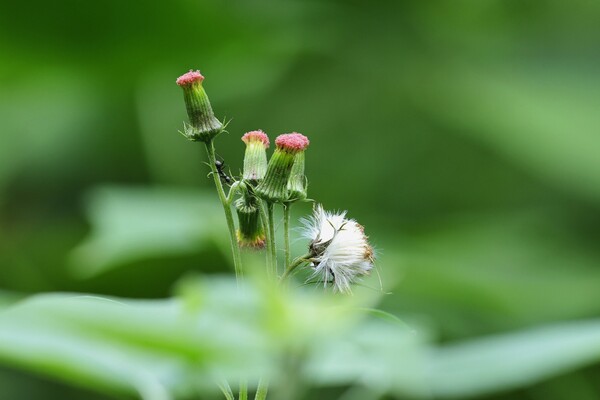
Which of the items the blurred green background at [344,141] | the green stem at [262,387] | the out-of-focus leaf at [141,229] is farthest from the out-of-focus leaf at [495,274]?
the green stem at [262,387]

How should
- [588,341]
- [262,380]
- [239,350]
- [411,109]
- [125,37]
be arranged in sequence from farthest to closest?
1. [411,109]
2. [125,37]
3. [588,341]
4. [262,380]
5. [239,350]

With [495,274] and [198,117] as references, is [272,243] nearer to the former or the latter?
[198,117]

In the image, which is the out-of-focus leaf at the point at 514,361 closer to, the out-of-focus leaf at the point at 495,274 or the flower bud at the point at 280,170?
the flower bud at the point at 280,170

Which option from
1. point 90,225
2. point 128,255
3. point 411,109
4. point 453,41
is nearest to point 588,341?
point 128,255

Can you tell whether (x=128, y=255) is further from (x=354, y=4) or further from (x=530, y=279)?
(x=354, y=4)

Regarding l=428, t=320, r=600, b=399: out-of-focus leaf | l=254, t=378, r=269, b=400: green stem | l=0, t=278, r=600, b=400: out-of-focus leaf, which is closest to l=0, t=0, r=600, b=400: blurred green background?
l=428, t=320, r=600, b=399: out-of-focus leaf

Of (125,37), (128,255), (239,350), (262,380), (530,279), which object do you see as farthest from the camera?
(125,37)

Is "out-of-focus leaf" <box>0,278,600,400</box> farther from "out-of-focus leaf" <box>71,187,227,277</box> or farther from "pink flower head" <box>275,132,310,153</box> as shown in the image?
"out-of-focus leaf" <box>71,187,227,277</box>
